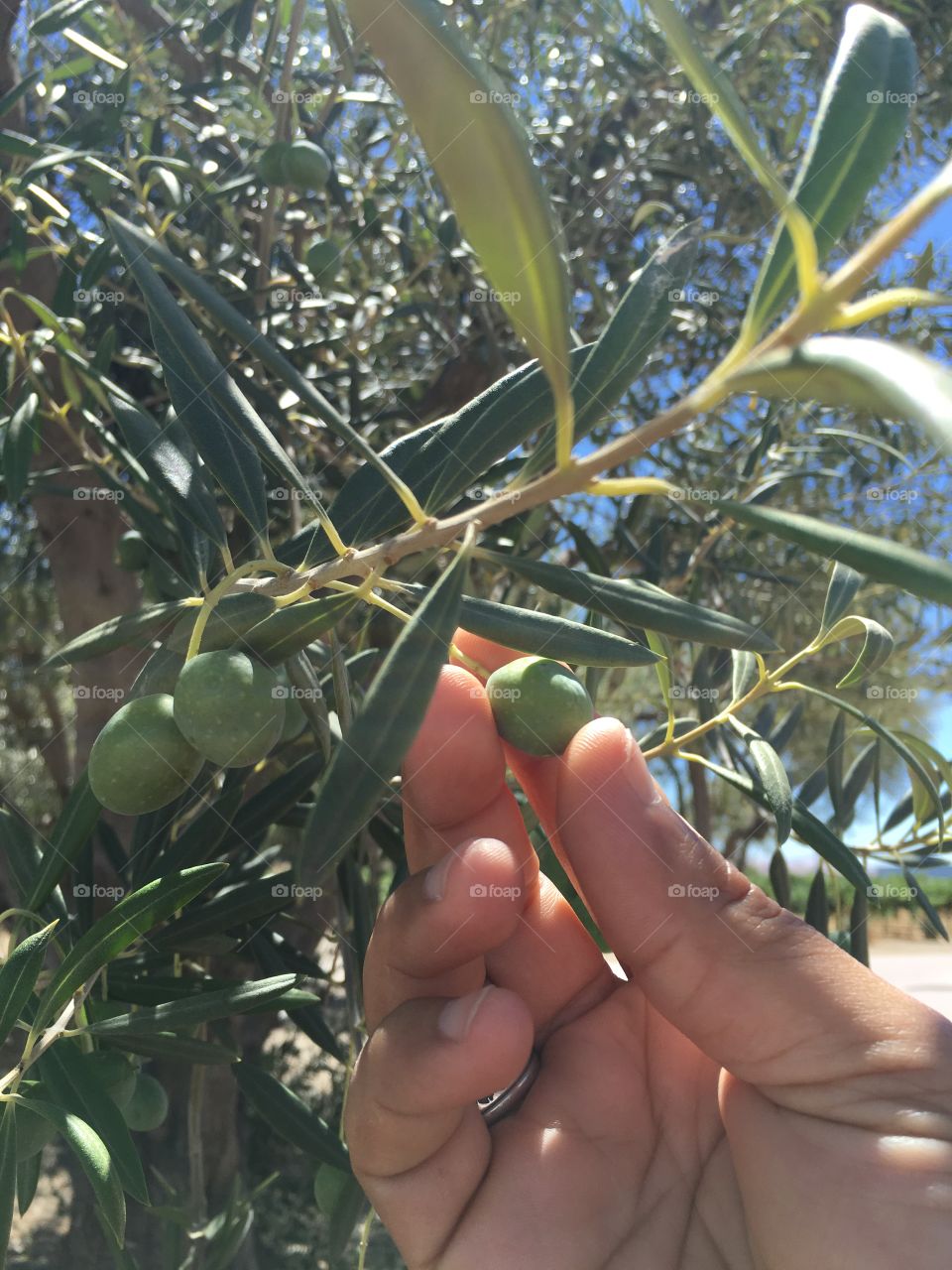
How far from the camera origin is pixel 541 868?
146 cm

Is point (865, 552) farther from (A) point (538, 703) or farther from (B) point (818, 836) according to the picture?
(B) point (818, 836)

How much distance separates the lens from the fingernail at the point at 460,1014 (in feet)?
3.16

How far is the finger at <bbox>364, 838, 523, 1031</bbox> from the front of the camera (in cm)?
92

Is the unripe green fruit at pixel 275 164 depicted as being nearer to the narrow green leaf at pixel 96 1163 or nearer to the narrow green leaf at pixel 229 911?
the narrow green leaf at pixel 229 911

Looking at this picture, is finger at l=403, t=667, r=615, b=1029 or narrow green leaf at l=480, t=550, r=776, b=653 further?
finger at l=403, t=667, r=615, b=1029

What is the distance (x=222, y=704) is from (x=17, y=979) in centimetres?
55

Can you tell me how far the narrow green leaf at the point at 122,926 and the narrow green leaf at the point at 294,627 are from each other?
371 mm

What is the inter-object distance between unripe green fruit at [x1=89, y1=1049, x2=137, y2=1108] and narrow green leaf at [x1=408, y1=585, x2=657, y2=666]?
74 centimetres

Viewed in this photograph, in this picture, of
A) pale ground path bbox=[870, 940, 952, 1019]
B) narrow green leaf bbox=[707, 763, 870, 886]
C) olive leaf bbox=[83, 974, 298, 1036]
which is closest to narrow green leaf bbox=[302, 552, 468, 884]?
olive leaf bbox=[83, 974, 298, 1036]

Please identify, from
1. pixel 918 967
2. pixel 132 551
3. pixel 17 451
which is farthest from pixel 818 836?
pixel 918 967

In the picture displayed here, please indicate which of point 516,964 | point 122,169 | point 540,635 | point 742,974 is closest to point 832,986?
point 742,974

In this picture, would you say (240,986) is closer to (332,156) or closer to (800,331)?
(800,331)

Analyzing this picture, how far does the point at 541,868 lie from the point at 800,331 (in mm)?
1021

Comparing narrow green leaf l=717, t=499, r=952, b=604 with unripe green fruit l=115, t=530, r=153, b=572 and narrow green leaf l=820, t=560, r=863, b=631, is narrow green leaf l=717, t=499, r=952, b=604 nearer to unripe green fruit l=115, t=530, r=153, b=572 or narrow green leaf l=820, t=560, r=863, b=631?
narrow green leaf l=820, t=560, r=863, b=631
